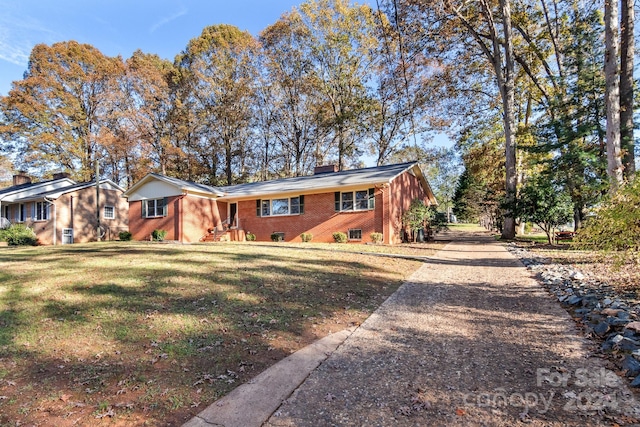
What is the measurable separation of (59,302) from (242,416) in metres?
4.38

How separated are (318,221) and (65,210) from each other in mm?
18519

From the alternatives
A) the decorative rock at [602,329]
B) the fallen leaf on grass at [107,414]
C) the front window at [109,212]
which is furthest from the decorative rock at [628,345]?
the front window at [109,212]

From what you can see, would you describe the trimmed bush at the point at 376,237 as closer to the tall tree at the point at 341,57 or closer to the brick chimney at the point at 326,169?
the brick chimney at the point at 326,169

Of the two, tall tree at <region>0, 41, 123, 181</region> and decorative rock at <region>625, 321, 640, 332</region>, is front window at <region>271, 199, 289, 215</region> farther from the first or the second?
tall tree at <region>0, 41, 123, 181</region>

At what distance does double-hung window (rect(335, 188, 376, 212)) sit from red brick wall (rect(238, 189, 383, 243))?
23 cm

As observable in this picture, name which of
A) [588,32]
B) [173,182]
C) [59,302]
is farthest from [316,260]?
[588,32]

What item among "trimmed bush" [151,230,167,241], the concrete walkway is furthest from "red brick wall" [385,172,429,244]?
"trimmed bush" [151,230,167,241]

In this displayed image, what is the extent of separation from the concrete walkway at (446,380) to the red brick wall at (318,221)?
37.8 ft

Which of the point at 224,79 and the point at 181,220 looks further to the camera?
the point at 224,79

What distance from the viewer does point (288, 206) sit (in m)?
19.2

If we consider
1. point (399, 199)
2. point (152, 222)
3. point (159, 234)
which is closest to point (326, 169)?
point (399, 199)

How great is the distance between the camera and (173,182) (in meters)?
19.4

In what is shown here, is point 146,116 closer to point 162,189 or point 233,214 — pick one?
point 162,189

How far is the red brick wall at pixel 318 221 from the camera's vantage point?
16.8 metres
